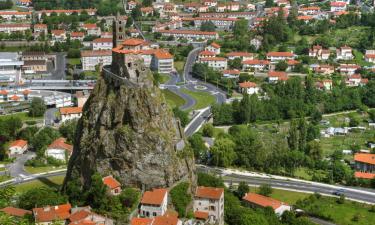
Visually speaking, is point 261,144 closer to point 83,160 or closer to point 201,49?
point 83,160

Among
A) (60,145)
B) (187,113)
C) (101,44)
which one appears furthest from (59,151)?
(101,44)

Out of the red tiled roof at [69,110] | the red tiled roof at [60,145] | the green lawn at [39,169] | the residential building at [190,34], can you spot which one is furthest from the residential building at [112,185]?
the residential building at [190,34]

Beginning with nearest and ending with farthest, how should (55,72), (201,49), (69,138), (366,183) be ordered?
(366,183), (69,138), (55,72), (201,49)

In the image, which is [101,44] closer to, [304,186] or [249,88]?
[249,88]

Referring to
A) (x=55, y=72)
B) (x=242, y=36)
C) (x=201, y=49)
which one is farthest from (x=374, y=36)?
(x=55, y=72)

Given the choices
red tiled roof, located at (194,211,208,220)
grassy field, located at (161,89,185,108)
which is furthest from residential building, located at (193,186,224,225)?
grassy field, located at (161,89,185,108)

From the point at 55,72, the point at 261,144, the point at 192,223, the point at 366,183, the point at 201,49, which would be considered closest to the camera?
the point at 192,223

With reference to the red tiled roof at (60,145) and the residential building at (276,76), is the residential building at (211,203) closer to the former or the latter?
the red tiled roof at (60,145)
